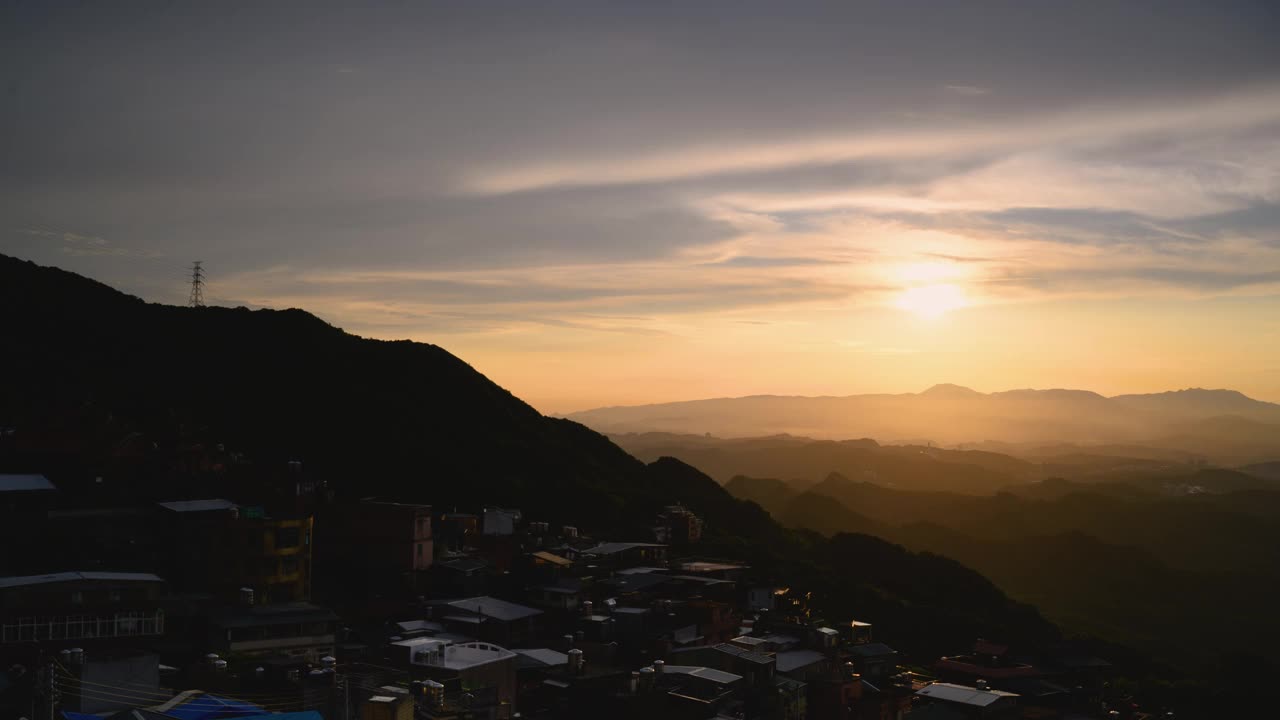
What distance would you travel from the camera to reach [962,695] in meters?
26.0

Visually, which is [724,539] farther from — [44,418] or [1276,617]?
[1276,617]

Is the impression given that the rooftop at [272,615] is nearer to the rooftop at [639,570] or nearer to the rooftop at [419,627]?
the rooftop at [419,627]

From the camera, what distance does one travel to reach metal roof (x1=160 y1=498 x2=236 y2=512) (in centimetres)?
2919

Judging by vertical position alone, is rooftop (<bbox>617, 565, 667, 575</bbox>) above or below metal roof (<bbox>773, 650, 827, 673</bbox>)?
above

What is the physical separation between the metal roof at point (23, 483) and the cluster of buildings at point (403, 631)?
86 mm

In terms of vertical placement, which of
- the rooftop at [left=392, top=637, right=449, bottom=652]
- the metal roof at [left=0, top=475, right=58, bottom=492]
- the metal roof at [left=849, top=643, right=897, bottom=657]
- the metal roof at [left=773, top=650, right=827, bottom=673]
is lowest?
the metal roof at [left=849, top=643, right=897, bottom=657]

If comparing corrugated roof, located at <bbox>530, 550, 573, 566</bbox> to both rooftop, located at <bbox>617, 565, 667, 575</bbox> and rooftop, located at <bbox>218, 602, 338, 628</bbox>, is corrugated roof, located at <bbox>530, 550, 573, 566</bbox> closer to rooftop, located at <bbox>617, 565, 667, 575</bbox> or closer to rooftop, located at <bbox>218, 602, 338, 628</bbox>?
rooftop, located at <bbox>617, 565, 667, 575</bbox>

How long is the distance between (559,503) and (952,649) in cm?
2188

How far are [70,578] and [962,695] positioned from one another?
21745 mm

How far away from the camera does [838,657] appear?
2878 centimetres

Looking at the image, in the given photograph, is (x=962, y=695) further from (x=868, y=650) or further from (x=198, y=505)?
(x=198, y=505)

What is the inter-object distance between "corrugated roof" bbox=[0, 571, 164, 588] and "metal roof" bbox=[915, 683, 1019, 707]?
1948 cm

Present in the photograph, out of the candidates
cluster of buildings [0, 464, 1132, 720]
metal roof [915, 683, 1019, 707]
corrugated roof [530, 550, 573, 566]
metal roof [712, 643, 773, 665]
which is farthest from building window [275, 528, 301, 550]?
metal roof [915, 683, 1019, 707]

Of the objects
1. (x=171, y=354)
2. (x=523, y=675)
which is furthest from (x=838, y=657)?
(x=171, y=354)
